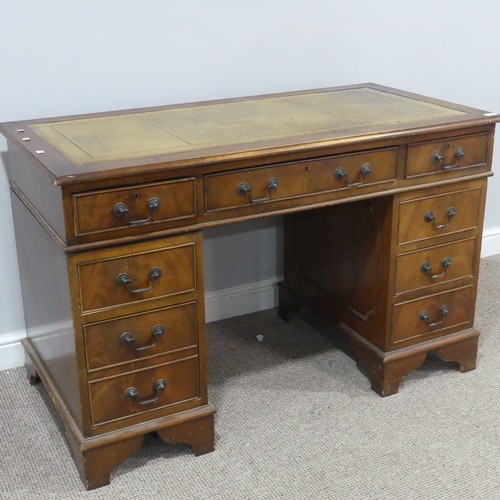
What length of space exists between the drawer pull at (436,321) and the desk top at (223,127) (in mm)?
554

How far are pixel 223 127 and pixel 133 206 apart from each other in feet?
1.41

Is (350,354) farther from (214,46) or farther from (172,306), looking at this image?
(214,46)

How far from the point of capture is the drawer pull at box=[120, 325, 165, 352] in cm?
194

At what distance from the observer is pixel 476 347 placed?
8.25 feet

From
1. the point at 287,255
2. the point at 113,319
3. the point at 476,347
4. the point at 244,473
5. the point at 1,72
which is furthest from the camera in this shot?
the point at 287,255

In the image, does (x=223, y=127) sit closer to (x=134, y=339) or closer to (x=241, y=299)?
(x=134, y=339)

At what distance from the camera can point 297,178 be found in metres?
2.02

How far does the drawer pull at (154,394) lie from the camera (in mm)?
1986

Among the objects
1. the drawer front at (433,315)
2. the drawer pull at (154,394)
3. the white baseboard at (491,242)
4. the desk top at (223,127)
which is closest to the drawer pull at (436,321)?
the drawer front at (433,315)

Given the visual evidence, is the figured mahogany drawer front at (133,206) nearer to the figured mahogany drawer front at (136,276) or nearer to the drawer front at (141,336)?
the figured mahogany drawer front at (136,276)

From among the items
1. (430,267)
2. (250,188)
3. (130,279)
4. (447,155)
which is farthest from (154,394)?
(447,155)

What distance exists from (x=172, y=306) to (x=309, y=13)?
1.19 metres

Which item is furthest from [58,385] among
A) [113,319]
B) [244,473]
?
[244,473]

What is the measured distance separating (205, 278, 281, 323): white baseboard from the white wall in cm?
3
